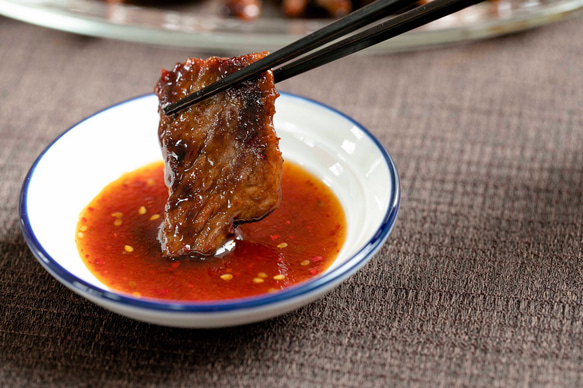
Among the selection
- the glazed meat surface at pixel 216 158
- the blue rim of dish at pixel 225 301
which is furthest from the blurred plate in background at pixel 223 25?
the blue rim of dish at pixel 225 301

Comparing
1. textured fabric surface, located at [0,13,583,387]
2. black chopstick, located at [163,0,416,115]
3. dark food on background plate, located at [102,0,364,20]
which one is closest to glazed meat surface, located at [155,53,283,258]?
black chopstick, located at [163,0,416,115]

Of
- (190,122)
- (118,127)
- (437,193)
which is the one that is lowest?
(437,193)

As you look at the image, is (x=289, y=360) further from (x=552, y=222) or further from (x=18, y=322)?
(x=552, y=222)

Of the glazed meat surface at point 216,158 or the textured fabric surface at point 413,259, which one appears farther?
the glazed meat surface at point 216,158

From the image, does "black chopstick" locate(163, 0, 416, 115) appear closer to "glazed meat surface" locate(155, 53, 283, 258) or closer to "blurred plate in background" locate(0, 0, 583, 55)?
"glazed meat surface" locate(155, 53, 283, 258)

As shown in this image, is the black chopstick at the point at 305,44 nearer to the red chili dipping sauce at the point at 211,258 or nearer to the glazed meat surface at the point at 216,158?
the glazed meat surface at the point at 216,158

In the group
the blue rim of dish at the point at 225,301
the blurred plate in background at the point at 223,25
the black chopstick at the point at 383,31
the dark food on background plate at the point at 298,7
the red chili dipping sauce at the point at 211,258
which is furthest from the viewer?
the dark food on background plate at the point at 298,7

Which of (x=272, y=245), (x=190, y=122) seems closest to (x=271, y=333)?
(x=272, y=245)
